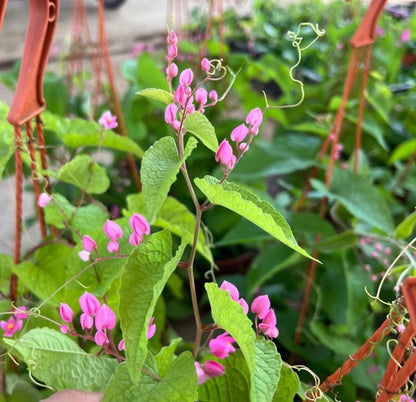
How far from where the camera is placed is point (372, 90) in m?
1.04

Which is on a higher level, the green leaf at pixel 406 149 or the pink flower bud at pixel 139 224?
the pink flower bud at pixel 139 224

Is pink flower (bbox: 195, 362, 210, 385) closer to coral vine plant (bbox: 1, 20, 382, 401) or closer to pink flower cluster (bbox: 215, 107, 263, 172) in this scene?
coral vine plant (bbox: 1, 20, 382, 401)

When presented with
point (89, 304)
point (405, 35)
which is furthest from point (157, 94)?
point (405, 35)

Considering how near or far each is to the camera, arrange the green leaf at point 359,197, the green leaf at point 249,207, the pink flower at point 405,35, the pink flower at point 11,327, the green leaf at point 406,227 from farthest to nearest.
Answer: the pink flower at point 405,35, the green leaf at point 359,197, the green leaf at point 406,227, the pink flower at point 11,327, the green leaf at point 249,207

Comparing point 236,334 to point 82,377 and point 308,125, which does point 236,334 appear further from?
point 308,125

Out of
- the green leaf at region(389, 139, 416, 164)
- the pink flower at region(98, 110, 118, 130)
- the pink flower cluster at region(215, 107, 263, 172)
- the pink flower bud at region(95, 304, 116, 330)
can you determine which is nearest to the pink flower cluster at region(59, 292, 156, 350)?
the pink flower bud at region(95, 304, 116, 330)

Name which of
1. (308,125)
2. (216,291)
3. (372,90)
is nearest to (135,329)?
(216,291)

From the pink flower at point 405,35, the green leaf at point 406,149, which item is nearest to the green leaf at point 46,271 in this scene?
the green leaf at point 406,149

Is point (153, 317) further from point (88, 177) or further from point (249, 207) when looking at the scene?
point (88, 177)

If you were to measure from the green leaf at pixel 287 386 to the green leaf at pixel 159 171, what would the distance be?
0.45 feet

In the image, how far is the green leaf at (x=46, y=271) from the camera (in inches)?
19.1

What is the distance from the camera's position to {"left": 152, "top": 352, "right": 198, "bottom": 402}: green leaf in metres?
0.31

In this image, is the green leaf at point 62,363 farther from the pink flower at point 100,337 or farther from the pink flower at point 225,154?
the pink flower at point 225,154

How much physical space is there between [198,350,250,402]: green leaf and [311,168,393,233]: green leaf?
37cm
